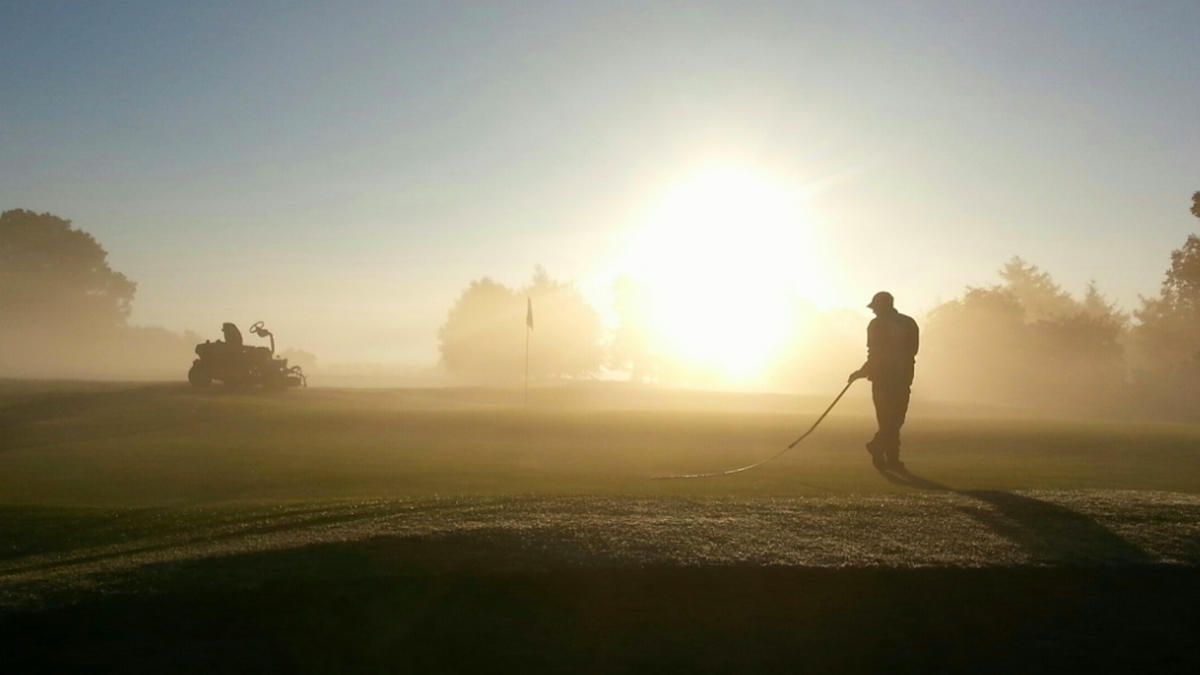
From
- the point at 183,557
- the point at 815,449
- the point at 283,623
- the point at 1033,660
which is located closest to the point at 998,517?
the point at 1033,660

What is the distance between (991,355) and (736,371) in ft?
244

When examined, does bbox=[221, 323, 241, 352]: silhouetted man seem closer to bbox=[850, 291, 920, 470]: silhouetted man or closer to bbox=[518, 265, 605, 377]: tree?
bbox=[850, 291, 920, 470]: silhouetted man

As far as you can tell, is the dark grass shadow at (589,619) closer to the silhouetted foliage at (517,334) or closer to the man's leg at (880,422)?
the man's leg at (880,422)

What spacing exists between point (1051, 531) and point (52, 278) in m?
113

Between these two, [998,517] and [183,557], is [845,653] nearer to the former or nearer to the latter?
[998,517]

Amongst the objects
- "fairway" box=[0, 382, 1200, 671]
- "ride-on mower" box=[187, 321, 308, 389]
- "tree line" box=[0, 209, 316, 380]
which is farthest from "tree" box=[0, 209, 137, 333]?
"fairway" box=[0, 382, 1200, 671]

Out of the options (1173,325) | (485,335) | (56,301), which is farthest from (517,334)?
(1173,325)

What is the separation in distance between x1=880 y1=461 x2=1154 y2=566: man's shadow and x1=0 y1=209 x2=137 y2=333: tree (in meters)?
109

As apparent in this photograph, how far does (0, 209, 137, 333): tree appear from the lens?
9975cm

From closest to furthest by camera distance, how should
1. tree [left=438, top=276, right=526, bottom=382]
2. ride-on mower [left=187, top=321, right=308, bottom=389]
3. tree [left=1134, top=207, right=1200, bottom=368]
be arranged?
ride-on mower [left=187, top=321, right=308, bottom=389] < tree [left=1134, top=207, right=1200, bottom=368] < tree [left=438, top=276, right=526, bottom=382]

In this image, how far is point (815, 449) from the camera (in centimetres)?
2514

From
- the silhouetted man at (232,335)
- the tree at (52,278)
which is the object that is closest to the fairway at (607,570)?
the silhouetted man at (232,335)

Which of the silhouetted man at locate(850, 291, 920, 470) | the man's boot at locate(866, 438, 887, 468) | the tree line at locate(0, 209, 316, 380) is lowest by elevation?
the man's boot at locate(866, 438, 887, 468)

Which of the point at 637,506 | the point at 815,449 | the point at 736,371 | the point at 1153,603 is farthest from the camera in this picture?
the point at 736,371
